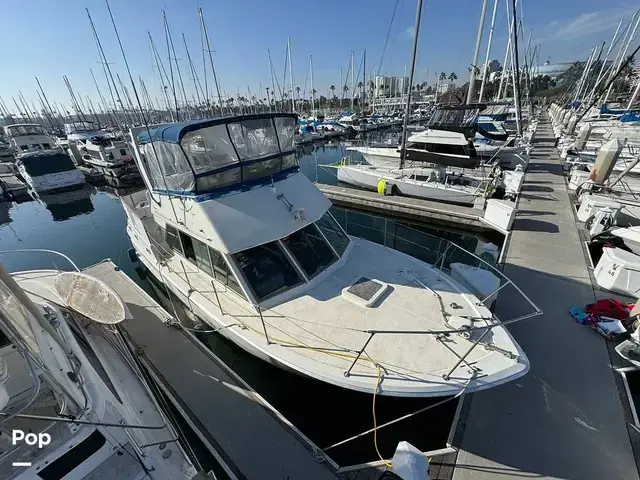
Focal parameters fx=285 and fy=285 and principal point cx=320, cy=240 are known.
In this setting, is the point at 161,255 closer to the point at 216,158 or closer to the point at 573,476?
the point at 216,158

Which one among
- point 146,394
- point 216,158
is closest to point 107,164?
point 216,158

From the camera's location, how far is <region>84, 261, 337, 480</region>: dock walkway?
11.8ft

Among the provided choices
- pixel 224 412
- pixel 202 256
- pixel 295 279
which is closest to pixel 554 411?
pixel 295 279

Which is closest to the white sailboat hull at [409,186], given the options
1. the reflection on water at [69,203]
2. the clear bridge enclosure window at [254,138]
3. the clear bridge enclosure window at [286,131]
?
the clear bridge enclosure window at [286,131]

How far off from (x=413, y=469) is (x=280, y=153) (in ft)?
17.2

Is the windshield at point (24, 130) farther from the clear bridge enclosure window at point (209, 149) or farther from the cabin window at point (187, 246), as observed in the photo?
the clear bridge enclosure window at point (209, 149)

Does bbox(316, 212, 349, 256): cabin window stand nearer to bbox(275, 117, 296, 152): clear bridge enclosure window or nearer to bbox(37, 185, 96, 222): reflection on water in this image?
bbox(275, 117, 296, 152): clear bridge enclosure window

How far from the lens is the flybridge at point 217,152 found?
4.94 m

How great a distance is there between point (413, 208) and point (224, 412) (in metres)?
11.1

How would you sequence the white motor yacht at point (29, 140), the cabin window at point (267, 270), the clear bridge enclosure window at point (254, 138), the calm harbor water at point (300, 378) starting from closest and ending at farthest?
the calm harbor water at point (300, 378) → the cabin window at point (267, 270) → the clear bridge enclosure window at point (254, 138) → the white motor yacht at point (29, 140)

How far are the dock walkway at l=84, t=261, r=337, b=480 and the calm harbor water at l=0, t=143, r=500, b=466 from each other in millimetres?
859

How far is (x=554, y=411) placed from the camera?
409 cm

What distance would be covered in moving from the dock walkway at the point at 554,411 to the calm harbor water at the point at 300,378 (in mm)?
812

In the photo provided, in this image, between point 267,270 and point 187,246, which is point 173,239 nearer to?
point 187,246
